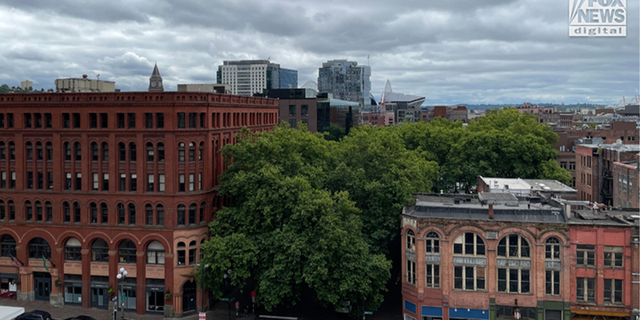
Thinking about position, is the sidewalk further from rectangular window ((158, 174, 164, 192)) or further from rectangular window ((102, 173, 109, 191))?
rectangular window ((158, 174, 164, 192))

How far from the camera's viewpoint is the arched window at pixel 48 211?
179 ft

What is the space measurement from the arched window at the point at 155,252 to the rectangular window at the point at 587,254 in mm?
38205

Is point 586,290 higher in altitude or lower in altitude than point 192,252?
lower

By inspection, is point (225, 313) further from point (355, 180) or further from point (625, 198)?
point (625, 198)

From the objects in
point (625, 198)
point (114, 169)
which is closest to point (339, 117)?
point (625, 198)

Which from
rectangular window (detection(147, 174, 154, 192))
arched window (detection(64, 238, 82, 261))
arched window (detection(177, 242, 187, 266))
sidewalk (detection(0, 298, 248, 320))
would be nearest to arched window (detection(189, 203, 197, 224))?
arched window (detection(177, 242, 187, 266))

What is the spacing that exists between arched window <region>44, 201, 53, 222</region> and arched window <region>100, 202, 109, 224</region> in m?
5.97

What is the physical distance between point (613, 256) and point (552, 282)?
5050mm

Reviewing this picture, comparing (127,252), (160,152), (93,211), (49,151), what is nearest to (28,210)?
(49,151)

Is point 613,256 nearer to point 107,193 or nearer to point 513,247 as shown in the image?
point 513,247

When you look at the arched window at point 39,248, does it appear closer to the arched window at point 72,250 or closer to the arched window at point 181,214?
the arched window at point 72,250

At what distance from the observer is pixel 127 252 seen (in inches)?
2082

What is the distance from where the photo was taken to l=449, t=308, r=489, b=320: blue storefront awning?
43219mm

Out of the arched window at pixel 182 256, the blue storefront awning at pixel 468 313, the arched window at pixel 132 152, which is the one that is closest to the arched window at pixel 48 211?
the arched window at pixel 132 152
